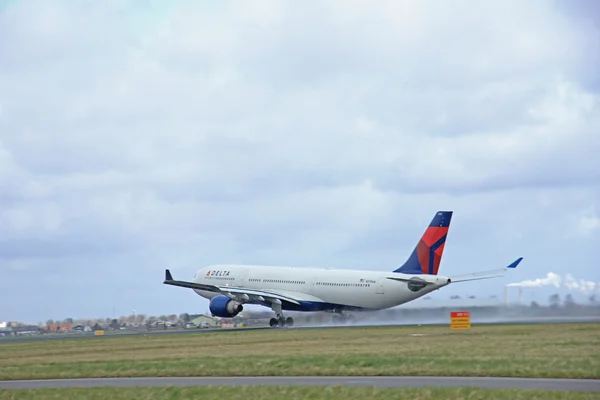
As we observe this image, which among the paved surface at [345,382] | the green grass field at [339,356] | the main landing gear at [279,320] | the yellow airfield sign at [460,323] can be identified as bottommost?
the paved surface at [345,382]

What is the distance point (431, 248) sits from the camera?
6750 centimetres

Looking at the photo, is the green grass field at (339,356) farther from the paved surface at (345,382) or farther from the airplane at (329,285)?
the airplane at (329,285)

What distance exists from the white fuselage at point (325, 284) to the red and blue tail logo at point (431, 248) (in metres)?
1.20

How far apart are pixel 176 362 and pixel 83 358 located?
25.6 feet

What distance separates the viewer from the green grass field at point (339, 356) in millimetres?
29984

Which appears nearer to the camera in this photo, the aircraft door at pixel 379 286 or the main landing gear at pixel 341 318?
the aircraft door at pixel 379 286

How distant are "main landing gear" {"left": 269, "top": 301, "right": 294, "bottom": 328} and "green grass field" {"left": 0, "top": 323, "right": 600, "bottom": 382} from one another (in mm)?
17730

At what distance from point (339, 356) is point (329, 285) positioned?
118 feet

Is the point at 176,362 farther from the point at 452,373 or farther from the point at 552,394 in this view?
the point at 552,394

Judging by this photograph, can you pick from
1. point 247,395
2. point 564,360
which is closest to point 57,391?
point 247,395

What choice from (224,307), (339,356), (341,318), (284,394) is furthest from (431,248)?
(284,394)

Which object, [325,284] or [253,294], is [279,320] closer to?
[253,294]

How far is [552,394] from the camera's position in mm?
22016

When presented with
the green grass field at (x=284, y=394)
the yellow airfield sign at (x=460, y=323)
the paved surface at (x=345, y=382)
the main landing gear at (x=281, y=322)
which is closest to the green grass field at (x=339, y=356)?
the paved surface at (x=345, y=382)
